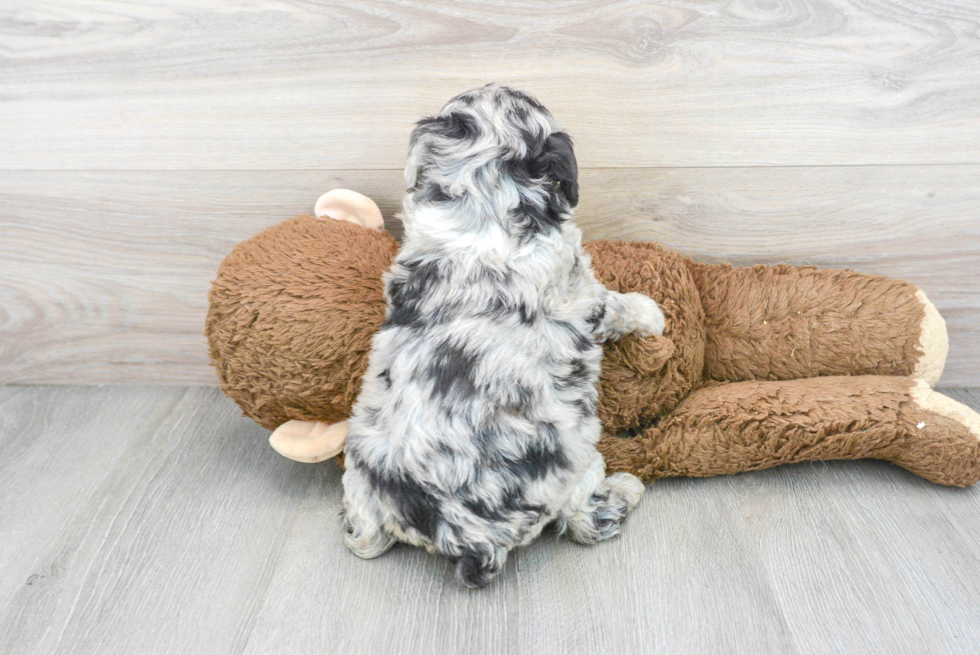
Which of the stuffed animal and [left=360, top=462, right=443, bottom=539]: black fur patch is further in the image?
the stuffed animal

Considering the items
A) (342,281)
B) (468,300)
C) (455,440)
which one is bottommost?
(455,440)

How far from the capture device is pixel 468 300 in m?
1.75

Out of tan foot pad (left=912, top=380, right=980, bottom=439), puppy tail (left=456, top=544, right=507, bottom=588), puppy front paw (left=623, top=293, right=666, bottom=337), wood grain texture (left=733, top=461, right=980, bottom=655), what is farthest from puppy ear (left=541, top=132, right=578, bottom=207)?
tan foot pad (left=912, top=380, right=980, bottom=439)

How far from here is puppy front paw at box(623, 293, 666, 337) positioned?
199cm

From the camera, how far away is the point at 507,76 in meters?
2.21

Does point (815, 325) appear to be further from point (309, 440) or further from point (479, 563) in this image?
point (309, 440)

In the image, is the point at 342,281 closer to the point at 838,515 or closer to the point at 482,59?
the point at 482,59

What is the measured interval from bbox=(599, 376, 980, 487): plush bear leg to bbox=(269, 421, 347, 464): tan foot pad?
0.78m

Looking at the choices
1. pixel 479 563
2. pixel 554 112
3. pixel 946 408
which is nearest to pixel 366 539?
pixel 479 563

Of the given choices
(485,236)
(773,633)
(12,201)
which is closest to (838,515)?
(773,633)

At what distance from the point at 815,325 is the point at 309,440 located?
156cm

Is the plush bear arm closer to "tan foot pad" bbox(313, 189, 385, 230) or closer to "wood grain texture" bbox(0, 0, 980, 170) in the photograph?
"wood grain texture" bbox(0, 0, 980, 170)

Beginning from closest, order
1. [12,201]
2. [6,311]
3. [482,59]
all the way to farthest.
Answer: [482,59], [12,201], [6,311]

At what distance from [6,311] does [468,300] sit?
1.95m
